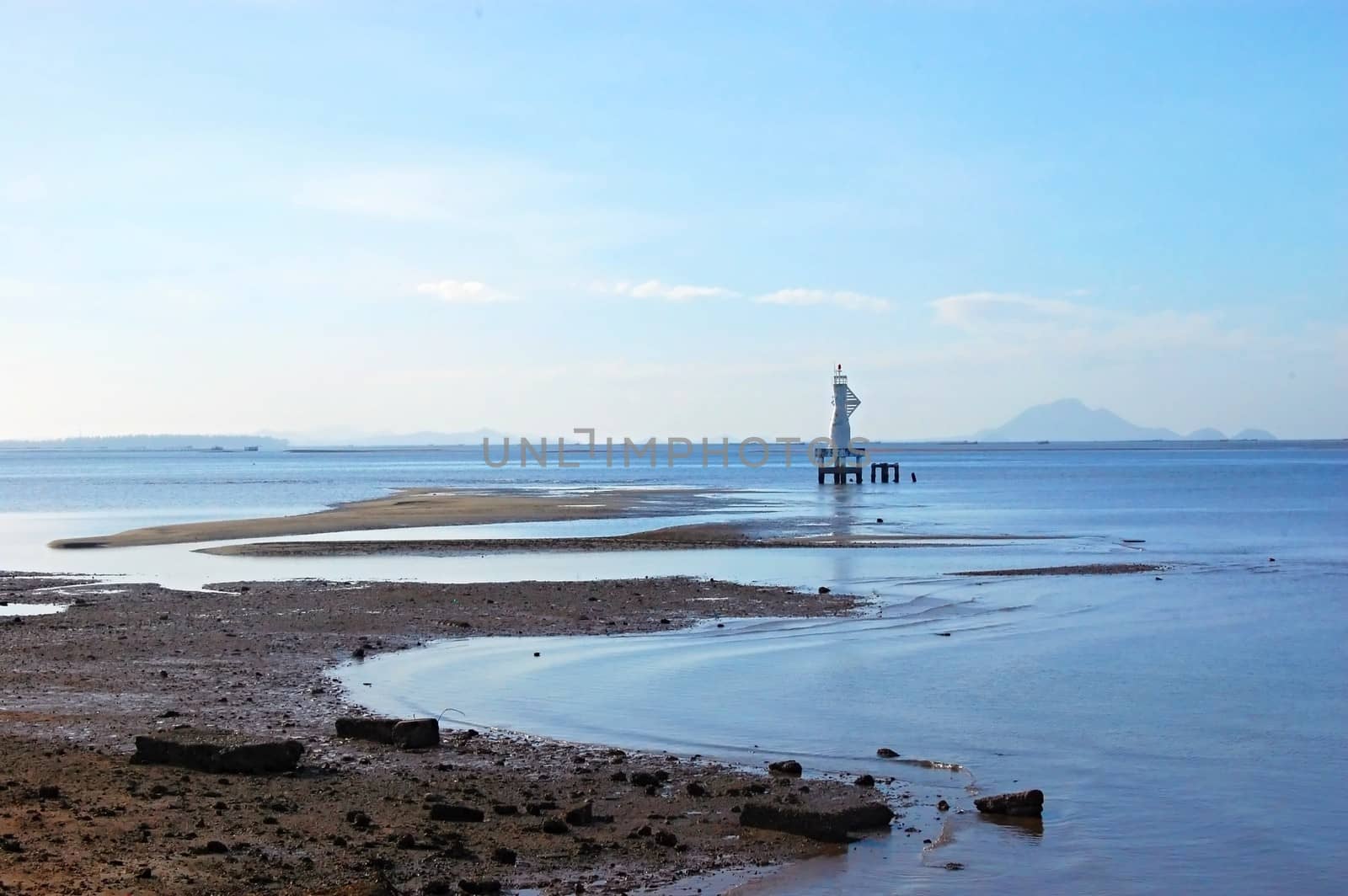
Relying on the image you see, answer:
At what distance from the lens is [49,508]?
218 ft

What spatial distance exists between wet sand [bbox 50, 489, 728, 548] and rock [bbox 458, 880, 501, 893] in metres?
34.9

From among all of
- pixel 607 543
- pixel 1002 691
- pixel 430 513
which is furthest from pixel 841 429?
pixel 1002 691

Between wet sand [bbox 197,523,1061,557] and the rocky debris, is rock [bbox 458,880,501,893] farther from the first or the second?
wet sand [bbox 197,523,1061,557]

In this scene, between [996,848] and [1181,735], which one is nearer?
[996,848]

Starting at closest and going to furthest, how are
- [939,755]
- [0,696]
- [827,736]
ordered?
[939,755] < [827,736] < [0,696]

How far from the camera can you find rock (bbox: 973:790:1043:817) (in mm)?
10812

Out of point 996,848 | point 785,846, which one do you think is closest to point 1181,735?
point 996,848

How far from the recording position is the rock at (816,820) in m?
9.95

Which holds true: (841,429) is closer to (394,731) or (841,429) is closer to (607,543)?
(607,543)

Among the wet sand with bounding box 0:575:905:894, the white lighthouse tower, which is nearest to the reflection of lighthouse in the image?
the white lighthouse tower

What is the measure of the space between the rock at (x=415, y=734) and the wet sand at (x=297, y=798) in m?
0.18

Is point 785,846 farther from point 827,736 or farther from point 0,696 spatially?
point 0,696

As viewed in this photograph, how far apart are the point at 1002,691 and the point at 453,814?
877 centimetres

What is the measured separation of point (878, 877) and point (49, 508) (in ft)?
217
